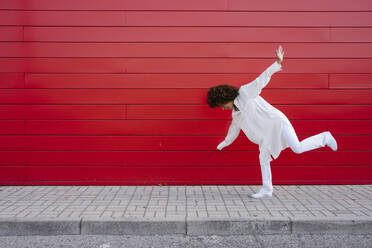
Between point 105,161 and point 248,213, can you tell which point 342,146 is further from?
point 105,161

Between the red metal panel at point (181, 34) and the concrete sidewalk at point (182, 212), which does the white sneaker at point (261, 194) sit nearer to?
the concrete sidewalk at point (182, 212)

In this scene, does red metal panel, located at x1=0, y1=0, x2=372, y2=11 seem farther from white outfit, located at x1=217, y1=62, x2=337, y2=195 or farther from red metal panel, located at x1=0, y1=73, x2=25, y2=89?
white outfit, located at x1=217, y1=62, x2=337, y2=195

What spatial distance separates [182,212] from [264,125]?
160 cm

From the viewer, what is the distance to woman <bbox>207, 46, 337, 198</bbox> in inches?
176

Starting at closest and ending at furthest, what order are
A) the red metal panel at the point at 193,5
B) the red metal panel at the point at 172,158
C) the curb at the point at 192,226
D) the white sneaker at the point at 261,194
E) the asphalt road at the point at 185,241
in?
the asphalt road at the point at 185,241 < the curb at the point at 192,226 < the white sneaker at the point at 261,194 < the red metal panel at the point at 193,5 < the red metal panel at the point at 172,158

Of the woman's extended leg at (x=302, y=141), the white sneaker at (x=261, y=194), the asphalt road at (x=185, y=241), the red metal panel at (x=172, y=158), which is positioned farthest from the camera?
the red metal panel at (x=172, y=158)

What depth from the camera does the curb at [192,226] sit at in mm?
3686

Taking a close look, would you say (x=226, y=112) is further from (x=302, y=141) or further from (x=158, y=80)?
(x=302, y=141)

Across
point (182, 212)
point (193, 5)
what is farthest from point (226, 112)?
point (182, 212)

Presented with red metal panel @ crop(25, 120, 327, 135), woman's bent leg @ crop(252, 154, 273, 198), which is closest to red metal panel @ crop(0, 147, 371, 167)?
red metal panel @ crop(25, 120, 327, 135)

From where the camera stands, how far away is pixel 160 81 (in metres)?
5.32

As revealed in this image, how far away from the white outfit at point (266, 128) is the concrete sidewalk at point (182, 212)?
24.9 inches

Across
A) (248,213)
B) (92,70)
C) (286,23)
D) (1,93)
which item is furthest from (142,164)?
(286,23)

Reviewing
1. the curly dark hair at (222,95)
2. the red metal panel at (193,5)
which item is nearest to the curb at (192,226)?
the curly dark hair at (222,95)
